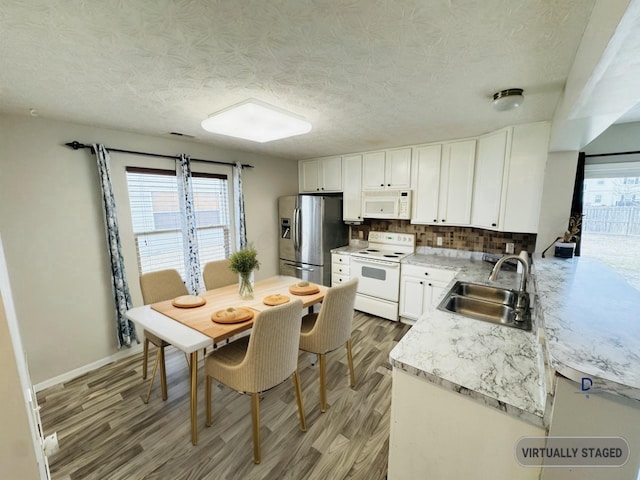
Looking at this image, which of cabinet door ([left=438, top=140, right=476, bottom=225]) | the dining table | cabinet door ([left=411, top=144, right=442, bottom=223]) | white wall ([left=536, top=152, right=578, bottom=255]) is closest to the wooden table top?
the dining table

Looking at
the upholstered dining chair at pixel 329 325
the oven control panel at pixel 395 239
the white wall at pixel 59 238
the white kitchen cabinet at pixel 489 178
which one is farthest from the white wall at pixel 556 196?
the white wall at pixel 59 238

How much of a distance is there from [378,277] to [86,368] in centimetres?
326

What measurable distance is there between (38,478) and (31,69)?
6.17 ft

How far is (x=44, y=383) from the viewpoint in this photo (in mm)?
2295

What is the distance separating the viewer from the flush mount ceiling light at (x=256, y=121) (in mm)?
1686

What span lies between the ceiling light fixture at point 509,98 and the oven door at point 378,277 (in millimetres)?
1992

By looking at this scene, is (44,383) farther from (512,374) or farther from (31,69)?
(512,374)

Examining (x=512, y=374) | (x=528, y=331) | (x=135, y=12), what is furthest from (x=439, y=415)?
(x=135, y=12)

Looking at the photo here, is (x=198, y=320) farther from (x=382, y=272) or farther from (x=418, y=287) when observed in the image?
(x=418, y=287)

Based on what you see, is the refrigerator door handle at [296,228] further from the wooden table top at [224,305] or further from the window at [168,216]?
the wooden table top at [224,305]

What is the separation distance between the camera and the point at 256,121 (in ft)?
6.11

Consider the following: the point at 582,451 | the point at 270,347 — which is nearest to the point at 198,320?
the point at 270,347

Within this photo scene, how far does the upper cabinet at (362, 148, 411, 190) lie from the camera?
11.3 feet

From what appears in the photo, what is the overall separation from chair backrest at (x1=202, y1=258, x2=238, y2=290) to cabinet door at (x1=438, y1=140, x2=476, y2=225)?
8.46 ft
